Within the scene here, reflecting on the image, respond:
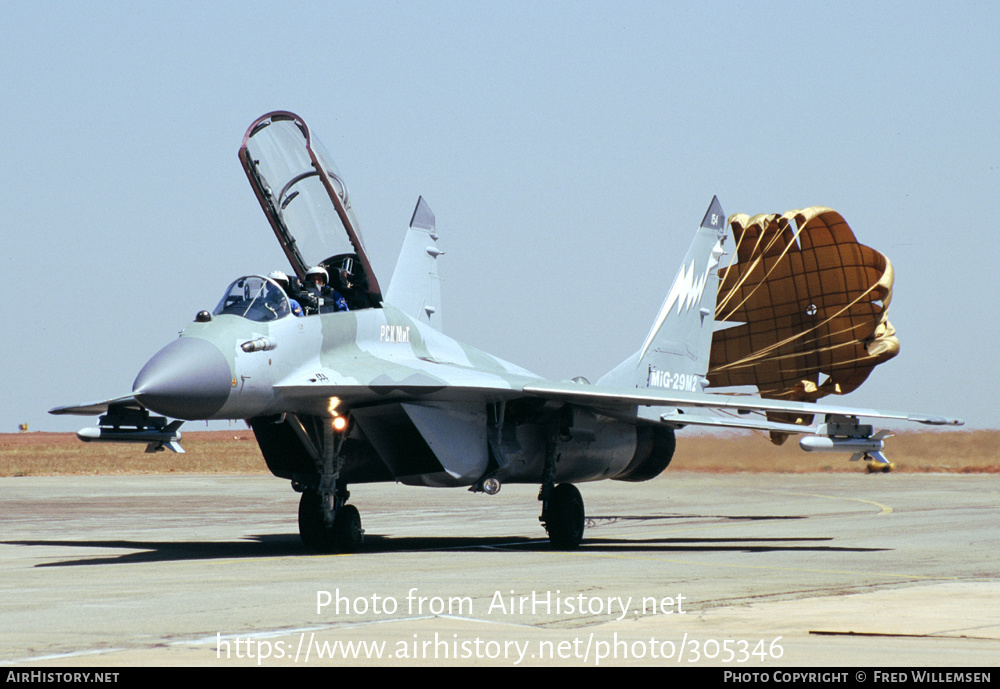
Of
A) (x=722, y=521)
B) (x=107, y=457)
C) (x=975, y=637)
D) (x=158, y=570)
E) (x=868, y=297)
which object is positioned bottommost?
(x=107, y=457)

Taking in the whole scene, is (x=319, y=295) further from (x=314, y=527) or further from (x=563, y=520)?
(x=563, y=520)

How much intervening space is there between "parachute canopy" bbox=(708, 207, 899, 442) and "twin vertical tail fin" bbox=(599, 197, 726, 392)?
22.5 feet

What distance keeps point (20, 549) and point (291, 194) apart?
5676 millimetres

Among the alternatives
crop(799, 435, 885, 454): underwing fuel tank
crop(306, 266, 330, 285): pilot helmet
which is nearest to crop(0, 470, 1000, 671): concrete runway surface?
crop(799, 435, 885, 454): underwing fuel tank

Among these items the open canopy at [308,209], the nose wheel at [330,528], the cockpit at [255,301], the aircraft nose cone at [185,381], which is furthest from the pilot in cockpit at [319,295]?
the nose wheel at [330,528]

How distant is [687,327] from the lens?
2091 cm

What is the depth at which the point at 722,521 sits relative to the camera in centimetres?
2233

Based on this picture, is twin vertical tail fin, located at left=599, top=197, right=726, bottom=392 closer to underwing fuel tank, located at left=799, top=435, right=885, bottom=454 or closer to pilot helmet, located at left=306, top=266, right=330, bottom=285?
underwing fuel tank, located at left=799, top=435, right=885, bottom=454

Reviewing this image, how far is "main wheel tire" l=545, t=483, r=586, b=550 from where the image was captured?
16.3 m

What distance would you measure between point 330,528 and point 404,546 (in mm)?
1723

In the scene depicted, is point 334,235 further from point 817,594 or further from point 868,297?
point 868,297

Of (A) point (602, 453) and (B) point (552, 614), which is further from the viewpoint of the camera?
(A) point (602, 453)

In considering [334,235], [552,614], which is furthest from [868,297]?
[552,614]

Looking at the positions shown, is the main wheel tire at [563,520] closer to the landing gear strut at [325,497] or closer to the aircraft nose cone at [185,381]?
the landing gear strut at [325,497]
